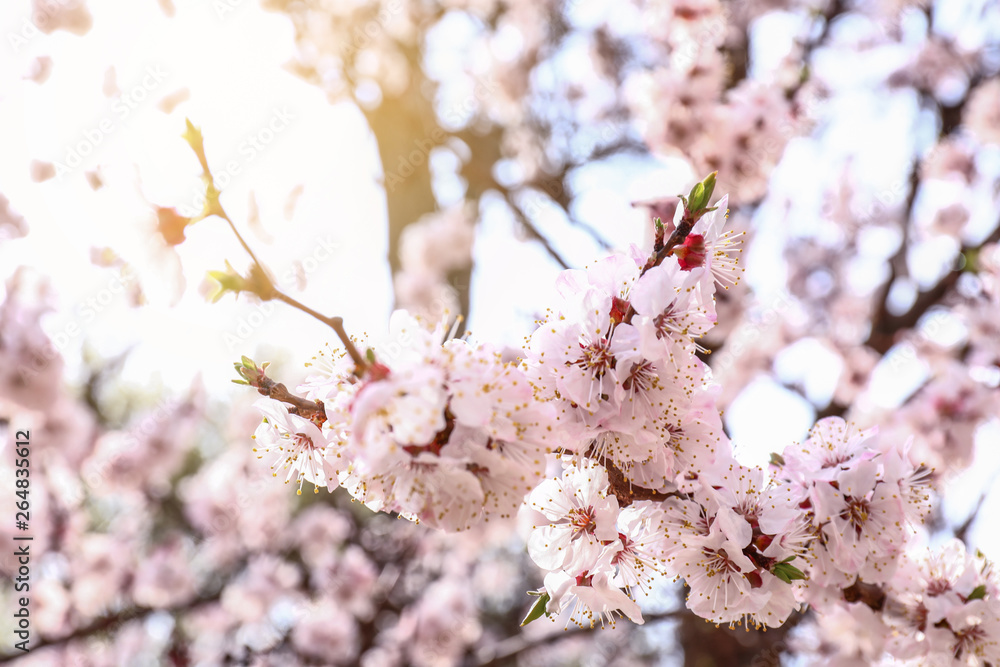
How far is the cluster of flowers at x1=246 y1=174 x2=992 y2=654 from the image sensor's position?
0.96m

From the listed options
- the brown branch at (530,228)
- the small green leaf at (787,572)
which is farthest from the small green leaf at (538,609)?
the brown branch at (530,228)

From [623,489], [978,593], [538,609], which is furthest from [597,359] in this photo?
[978,593]

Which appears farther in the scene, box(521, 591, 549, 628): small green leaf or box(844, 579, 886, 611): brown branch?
box(844, 579, 886, 611): brown branch

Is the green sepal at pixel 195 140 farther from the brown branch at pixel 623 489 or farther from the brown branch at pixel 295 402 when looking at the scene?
the brown branch at pixel 623 489

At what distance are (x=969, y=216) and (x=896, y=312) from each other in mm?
1848

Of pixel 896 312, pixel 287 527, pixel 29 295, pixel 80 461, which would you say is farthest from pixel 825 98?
pixel 80 461

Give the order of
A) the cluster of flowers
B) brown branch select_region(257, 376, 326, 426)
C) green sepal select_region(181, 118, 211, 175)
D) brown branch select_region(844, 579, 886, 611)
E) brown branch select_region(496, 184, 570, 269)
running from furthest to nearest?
1. brown branch select_region(496, 184, 570, 269)
2. brown branch select_region(844, 579, 886, 611)
3. brown branch select_region(257, 376, 326, 426)
4. green sepal select_region(181, 118, 211, 175)
5. the cluster of flowers

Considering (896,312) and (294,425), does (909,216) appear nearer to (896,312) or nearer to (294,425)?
(896,312)

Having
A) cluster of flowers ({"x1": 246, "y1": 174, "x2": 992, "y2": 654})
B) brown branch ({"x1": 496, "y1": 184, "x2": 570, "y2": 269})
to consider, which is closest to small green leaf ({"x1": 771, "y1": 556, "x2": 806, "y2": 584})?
cluster of flowers ({"x1": 246, "y1": 174, "x2": 992, "y2": 654})

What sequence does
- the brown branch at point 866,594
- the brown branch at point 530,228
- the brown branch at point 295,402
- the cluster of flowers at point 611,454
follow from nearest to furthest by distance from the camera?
the cluster of flowers at point 611,454 < the brown branch at point 295,402 < the brown branch at point 866,594 < the brown branch at point 530,228

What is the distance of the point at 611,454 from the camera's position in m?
1.18

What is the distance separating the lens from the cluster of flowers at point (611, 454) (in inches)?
37.9

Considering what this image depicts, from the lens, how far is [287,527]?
6.55 m

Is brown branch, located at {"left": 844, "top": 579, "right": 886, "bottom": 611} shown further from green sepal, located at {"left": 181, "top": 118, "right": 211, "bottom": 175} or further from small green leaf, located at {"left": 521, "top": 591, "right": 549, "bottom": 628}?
green sepal, located at {"left": 181, "top": 118, "right": 211, "bottom": 175}
